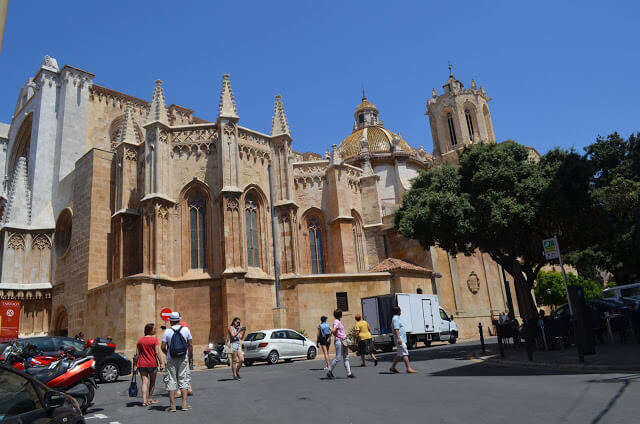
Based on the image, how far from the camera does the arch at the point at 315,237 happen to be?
100.0ft

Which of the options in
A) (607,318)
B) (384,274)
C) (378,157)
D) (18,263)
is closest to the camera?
(607,318)

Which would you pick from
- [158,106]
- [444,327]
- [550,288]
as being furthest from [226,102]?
[550,288]

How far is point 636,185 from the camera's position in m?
22.9

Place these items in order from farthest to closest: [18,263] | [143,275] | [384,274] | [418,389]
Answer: [18,263] < [384,274] < [143,275] < [418,389]

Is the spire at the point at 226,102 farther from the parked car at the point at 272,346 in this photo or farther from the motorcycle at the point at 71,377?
the motorcycle at the point at 71,377

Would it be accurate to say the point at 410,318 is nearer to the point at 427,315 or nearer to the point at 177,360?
the point at 427,315

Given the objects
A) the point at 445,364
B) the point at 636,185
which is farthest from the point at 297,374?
the point at 636,185

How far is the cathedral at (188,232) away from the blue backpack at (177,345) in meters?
13.9

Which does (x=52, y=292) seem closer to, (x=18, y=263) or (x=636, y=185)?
(x=18, y=263)

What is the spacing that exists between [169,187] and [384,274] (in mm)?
12632

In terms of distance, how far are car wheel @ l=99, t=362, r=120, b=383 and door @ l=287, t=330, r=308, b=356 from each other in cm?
694

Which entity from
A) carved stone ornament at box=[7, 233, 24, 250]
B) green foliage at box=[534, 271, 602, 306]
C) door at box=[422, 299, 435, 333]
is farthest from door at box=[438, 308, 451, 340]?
carved stone ornament at box=[7, 233, 24, 250]

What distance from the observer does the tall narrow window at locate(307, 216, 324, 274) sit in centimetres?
3047

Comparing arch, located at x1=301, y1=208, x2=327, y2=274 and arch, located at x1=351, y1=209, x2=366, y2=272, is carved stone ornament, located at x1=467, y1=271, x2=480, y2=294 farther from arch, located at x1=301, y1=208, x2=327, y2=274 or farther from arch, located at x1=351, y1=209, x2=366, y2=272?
arch, located at x1=301, y1=208, x2=327, y2=274
